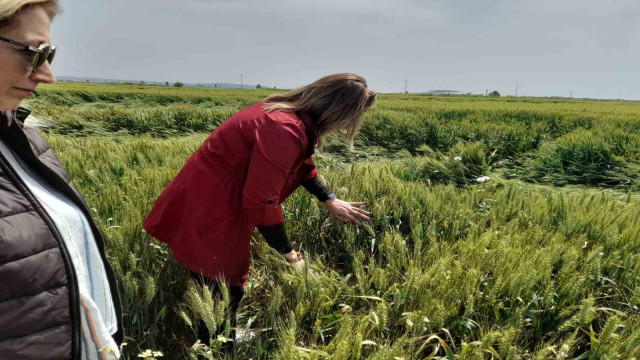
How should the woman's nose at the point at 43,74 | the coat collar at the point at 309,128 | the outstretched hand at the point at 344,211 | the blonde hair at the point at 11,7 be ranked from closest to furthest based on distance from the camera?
the blonde hair at the point at 11,7, the woman's nose at the point at 43,74, the coat collar at the point at 309,128, the outstretched hand at the point at 344,211

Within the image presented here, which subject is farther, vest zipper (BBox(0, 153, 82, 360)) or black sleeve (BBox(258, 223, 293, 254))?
black sleeve (BBox(258, 223, 293, 254))

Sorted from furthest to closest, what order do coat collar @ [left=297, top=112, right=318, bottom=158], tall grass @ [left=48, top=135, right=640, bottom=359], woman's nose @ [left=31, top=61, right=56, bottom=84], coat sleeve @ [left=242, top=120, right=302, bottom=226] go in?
coat collar @ [left=297, top=112, right=318, bottom=158] < coat sleeve @ [left=242, top=120, right=302, bottom=226] < tall grass @ [left=48, top=135, right=640, bottom=359] < woman's nose @ [left=31, top=61, right=56, bottom=84]

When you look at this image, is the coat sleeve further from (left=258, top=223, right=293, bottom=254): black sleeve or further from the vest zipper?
the vest zipper

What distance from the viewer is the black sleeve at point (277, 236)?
144 centimetres

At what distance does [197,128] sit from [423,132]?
241 inches

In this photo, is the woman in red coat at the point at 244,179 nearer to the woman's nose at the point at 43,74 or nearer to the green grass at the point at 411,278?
the green grass at the point at 411,278

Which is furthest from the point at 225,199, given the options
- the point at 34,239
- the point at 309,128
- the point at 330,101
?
the point at 34,239

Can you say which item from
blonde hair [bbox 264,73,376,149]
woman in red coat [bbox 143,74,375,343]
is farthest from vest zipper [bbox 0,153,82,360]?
blonde hair [bbox 264,73,376,149]

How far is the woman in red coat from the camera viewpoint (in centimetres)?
137

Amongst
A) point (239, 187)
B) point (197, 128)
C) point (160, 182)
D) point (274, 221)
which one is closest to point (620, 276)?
point (274, 221)

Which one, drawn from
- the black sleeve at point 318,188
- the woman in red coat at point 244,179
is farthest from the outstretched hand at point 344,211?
the woman in red coat at point 244,179

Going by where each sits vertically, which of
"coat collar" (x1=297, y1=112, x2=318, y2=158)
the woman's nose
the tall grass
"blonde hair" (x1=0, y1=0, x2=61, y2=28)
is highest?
"blonde hair" (x1=0, y1=0, x2=61, y2=28)

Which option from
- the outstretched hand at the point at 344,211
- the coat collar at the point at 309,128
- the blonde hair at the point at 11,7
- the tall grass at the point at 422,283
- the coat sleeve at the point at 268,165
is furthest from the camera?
the outstretched hand at the point at 344,211

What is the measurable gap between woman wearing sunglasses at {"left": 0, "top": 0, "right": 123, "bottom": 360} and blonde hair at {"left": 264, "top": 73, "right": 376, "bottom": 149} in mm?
810
